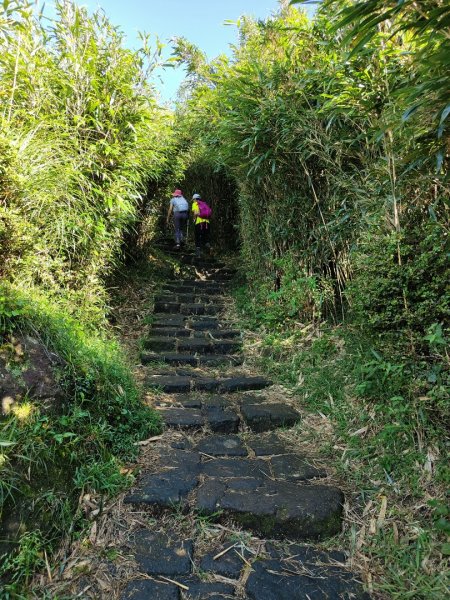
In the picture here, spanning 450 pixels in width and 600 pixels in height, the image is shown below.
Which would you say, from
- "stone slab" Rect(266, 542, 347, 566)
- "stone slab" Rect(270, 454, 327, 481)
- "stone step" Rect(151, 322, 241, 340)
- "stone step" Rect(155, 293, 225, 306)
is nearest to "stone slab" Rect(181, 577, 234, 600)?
"stone slab" Rect(266, 542, 347, 566)

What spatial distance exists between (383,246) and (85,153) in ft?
8.74

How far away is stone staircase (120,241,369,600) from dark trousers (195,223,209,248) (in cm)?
501

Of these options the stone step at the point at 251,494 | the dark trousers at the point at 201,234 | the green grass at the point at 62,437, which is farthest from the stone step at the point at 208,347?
the dark trousers at the point at 201,234

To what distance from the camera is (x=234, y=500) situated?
6.41 ft

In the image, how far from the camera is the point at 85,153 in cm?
335

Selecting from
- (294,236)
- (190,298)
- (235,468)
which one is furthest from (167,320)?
(235,468)

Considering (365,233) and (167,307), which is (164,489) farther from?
(167,307)

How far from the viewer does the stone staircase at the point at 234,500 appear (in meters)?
1.57

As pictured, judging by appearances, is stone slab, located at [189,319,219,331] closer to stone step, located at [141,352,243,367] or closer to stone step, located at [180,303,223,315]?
stone step, located at [180,303,223,315]

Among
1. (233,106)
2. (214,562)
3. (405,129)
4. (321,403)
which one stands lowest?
(214,562)

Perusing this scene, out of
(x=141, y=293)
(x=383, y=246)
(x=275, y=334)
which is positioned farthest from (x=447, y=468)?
(x=141, y=293)

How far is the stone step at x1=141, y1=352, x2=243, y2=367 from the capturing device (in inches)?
152

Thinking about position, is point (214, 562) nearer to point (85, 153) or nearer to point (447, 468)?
point (447, 468)

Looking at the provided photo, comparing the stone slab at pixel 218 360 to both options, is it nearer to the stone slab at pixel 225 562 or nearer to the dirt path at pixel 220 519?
the dirt path at pixel 220 519
